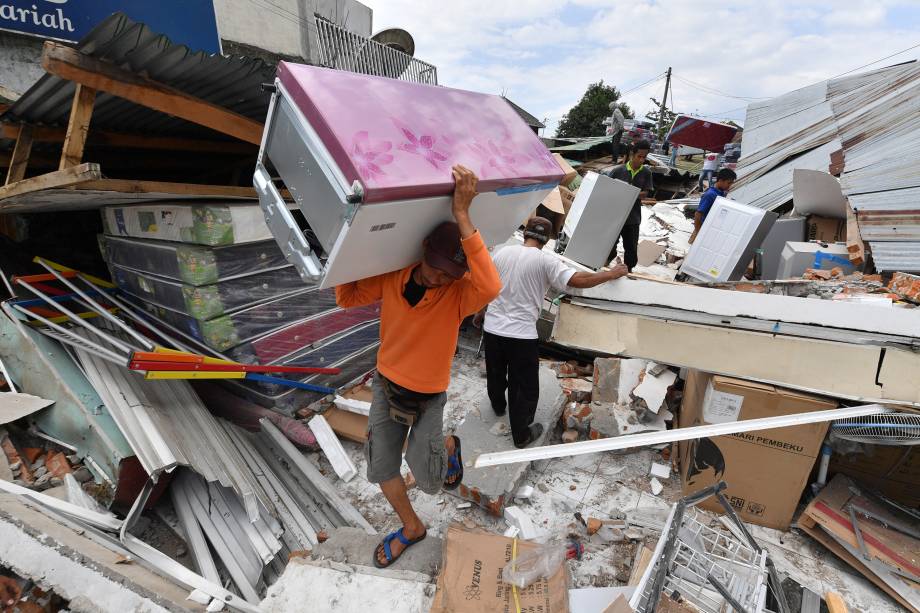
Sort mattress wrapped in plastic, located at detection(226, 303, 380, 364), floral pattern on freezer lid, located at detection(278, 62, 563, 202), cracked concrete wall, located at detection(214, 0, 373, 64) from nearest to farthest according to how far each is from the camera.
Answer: floral pattern on freezer lid, located at detection(278, 62, 563, 202), mattress wrapped in plastic, located at detection(226, 303, 380, 364), cracked concrete wall, located at detection(214, 0, 373, 64)

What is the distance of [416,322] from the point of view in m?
1.89

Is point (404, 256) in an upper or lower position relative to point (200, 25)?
lower

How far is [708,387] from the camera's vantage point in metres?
2.71

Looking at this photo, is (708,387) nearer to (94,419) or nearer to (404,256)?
(404,256)

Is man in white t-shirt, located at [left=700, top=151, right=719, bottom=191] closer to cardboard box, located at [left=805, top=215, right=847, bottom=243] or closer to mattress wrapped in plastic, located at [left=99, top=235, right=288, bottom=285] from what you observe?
cardboard box, located at [left=805, top=215, right=847, bottom=243]

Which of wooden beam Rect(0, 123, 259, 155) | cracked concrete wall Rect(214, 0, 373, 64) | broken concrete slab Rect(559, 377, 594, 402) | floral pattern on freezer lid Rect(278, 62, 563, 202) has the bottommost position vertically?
broken concrete slab Rect(559, 377, 594, 402)

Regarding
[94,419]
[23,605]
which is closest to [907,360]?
[23,605]

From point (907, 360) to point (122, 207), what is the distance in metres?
4.85

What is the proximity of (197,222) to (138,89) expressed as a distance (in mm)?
873

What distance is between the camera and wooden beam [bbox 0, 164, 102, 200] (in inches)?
77.8

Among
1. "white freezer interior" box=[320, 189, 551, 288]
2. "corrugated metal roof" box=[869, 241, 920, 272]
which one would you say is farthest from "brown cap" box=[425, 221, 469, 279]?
"corrugated metal roof" box=[869, 241, 920, 272]

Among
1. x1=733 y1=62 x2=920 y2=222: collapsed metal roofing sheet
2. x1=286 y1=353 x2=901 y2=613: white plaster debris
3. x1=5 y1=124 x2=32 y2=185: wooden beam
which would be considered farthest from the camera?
x1=733 y1=62 x2=920 y2=222: collapsed metal roofing sheet

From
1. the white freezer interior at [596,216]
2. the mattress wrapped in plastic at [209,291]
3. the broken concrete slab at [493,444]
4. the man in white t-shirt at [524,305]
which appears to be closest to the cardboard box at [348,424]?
the broken concrete slab at [493,444]

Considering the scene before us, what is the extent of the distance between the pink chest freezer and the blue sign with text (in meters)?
3.09
